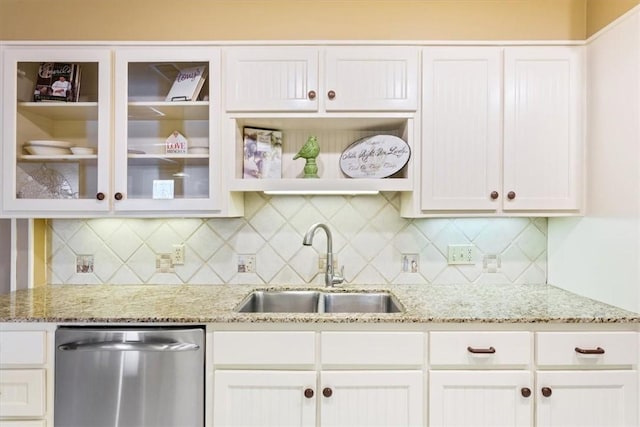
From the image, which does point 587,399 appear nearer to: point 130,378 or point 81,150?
point 130,378

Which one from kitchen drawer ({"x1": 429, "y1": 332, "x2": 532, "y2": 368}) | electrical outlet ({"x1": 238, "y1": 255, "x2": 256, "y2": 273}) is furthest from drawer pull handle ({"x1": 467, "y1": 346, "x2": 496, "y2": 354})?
electrical outlet ({"x1": 238, "y1": 255, "x2": 256, "y2": 273})

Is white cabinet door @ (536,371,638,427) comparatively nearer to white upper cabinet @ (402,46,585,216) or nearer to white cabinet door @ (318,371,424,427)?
white cabinet door @ (318,371,424,427)

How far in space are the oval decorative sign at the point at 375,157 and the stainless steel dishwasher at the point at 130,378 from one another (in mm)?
1061

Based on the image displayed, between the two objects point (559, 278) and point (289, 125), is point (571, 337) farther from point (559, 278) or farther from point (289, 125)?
point (289, 125)

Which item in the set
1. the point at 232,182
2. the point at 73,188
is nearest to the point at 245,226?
the point at 232,182

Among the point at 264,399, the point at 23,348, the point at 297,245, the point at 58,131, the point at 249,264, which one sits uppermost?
the point at 58,131

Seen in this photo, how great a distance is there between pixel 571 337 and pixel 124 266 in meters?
2.17

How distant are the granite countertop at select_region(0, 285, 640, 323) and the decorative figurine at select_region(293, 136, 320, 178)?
0.63m

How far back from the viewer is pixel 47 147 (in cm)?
182

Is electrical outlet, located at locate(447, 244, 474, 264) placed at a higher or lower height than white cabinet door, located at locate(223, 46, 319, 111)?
lower

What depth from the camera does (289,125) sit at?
195cm

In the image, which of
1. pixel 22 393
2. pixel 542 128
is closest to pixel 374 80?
pixel 542 128

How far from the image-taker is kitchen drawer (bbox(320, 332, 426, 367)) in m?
1.47

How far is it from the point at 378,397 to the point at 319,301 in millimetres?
609
